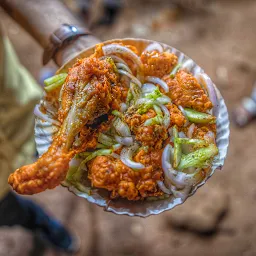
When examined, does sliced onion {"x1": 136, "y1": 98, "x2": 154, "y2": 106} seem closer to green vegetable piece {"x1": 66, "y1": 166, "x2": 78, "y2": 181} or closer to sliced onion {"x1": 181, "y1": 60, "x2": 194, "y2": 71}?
sliced onion {"x1": 181, "y1": 60, "x2": 194, "y2": 71}

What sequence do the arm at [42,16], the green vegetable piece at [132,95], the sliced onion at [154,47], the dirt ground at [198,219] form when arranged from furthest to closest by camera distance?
the dirt ground at [198,219] < the arm at [42,16] < the sliced onion at [154,47] < the green vegetable piece at [132,95]

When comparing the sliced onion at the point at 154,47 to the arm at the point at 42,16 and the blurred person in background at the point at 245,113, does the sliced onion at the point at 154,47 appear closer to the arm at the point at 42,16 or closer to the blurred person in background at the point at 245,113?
the arm at the point at 42,16

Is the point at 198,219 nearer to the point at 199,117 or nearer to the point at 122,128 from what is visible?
the point at 199,117

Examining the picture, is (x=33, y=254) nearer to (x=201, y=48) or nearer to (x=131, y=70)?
(x=131, y=70)

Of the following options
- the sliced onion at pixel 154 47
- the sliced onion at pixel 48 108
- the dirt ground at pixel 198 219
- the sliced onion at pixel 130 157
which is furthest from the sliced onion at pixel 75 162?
the dirt ground at pixel 198 219

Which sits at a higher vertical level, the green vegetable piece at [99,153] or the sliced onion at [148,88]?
the sliced onion at [148,88]

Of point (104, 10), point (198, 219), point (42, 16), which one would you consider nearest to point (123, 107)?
point (42, 16)
